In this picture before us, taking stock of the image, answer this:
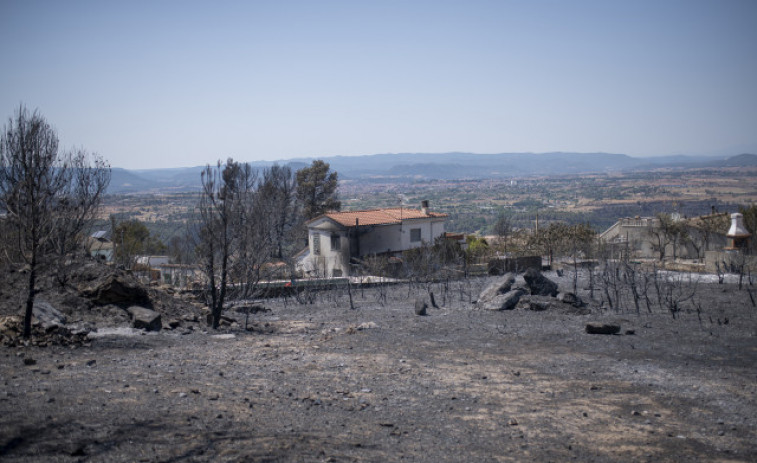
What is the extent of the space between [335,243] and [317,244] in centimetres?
195

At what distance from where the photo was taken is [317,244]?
39.2 m

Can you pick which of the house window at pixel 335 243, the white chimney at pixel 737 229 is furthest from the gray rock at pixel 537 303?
the house window at pixel 335 243

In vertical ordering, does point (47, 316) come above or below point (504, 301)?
above

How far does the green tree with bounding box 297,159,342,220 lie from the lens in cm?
5600

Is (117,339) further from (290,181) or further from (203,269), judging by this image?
(290,181)

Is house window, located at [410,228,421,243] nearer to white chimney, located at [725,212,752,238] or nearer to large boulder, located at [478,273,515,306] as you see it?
white chimney, located at [725,212,752,238]

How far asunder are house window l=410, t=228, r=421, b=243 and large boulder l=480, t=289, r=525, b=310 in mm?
20643

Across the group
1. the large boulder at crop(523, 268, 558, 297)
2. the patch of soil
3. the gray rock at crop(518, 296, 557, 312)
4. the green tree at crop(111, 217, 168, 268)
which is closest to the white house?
the green tree at crop(111, 217, 168, 268)

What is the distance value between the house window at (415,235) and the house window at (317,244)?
20.9 ft

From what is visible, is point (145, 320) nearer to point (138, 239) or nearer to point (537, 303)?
point (537, 303)

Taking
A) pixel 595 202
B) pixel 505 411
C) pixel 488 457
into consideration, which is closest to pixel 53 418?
pixel 488 457

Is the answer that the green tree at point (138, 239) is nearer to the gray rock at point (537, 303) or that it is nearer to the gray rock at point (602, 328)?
the gray rock at point (537, 303)

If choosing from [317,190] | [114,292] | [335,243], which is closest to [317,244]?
[335,243]

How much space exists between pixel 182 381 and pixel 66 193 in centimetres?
890
